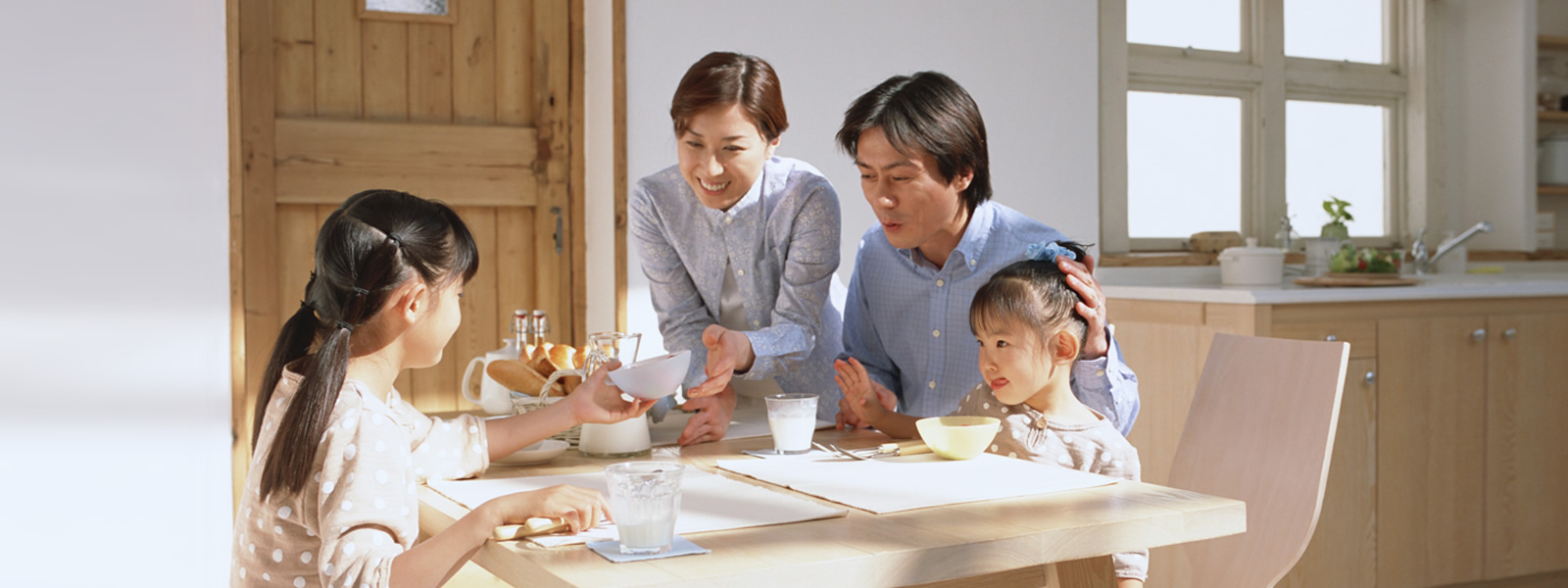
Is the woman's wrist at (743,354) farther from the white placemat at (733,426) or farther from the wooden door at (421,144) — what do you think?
the wooden door at (421,144)

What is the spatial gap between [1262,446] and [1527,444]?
81.5 inches

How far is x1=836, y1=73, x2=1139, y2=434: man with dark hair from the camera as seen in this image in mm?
1808

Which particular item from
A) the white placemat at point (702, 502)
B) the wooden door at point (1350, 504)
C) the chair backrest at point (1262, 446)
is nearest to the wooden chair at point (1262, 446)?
the chair backrest at point (1262, 446)

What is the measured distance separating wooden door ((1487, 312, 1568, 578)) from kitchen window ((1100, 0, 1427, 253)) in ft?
2.75

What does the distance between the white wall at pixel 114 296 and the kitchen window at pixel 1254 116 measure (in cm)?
259

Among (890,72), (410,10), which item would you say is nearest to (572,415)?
(410,10)

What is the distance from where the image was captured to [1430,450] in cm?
325

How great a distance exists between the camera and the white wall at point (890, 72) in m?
3.33

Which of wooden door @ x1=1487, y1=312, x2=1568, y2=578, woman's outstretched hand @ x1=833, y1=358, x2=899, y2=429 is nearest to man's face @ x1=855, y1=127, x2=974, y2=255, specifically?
woman's outstretched hand @ x1=833, y1=358, x2=899, y2=429

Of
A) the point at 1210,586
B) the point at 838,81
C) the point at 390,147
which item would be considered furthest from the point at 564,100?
the point at 1210,586

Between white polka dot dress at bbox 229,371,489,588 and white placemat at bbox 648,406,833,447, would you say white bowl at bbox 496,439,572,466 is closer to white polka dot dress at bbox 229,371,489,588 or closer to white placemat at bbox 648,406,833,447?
white placemat at bbox 648,406,833,447

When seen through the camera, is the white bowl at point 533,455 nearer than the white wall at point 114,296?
Yes

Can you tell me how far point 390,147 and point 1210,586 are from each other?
2.33 metres

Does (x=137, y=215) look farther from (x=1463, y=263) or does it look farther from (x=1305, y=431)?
(x=1463, y=263)
